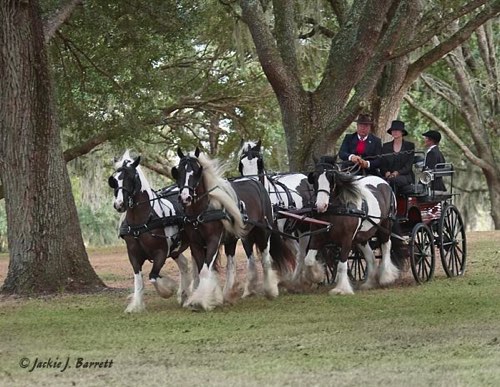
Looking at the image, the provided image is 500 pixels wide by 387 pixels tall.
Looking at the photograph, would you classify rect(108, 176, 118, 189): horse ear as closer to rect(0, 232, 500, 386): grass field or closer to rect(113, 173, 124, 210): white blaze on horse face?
rect(113, 173, 124, 210): white blaze on horse face

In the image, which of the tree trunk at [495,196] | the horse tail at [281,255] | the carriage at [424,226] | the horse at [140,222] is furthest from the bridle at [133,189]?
the tree trunk at [495,196]

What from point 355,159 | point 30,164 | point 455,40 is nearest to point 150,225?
point 30,164

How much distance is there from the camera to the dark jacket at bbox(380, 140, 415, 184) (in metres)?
14.4

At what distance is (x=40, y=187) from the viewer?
14.4m

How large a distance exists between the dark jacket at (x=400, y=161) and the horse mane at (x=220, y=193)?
9.91 feet

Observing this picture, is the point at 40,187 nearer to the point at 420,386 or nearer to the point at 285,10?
the point at 285,10

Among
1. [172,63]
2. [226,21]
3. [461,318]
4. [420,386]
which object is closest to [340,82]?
[226,21]

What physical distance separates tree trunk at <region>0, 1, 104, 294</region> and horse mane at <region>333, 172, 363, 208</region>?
12.6 ft

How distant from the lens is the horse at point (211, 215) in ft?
38.7

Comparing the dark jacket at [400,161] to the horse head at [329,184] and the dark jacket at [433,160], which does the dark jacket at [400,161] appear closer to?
the dark jacket at [433,160]

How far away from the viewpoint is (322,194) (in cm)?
1296

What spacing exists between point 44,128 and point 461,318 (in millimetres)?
6718

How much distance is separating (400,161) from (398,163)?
Result: 0.13 ft

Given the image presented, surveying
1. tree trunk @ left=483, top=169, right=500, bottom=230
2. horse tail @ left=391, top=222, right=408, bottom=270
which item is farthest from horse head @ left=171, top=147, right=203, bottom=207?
tree trunk @ left=483, top=169, right=500, bottom=230
